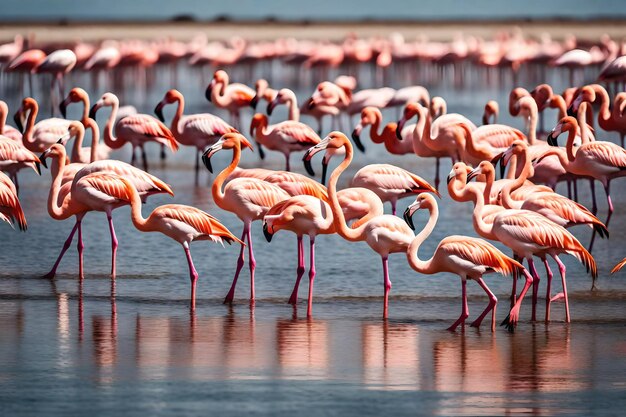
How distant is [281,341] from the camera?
8.01 metres

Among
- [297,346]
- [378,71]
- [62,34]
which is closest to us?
[297,346]

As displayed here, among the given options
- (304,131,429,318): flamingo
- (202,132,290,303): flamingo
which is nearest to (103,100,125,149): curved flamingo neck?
(202,132,290,303): flamingo

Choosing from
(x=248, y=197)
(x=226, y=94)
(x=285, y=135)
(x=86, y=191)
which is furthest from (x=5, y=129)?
(x=248, y=197)

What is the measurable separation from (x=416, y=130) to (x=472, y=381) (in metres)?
7.36

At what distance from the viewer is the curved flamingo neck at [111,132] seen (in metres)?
14.8

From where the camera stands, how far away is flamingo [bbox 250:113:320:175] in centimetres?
1488

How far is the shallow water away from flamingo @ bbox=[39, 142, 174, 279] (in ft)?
1.04

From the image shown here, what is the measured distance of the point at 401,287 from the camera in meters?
9.74

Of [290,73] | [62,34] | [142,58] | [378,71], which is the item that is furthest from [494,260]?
[62,34]

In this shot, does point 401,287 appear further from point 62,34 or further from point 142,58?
point 62,34

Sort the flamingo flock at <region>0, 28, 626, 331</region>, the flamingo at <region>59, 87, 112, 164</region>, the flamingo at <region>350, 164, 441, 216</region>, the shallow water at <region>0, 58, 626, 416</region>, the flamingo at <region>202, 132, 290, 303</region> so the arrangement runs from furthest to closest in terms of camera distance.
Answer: the flamingo at <region>59, 87, 112, 164</region>, the flamingo at <region>350, 164, 441, 216</region>, the flamingo at <region>202, 132, 290, 303</region>, the flamingo flock at <region>0, 28, 626, 331</region>, the shallow water at <region>0, 58, 626, 416</region>

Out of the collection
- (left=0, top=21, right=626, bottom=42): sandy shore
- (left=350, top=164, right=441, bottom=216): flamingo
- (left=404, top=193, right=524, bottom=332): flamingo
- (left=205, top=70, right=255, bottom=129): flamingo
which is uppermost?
(left=0, top=21, right=626, bottom=42): sandy shore

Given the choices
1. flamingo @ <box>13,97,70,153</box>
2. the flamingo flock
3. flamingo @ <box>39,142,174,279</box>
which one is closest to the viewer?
the flamingo flock

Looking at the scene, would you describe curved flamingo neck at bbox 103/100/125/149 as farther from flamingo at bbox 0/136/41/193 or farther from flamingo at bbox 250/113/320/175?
flamingo at bbox 0/136/41/193
